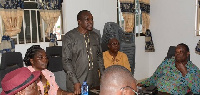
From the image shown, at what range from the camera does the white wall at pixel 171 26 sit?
236 inches

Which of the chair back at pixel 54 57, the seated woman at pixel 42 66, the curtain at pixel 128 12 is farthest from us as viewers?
the curtain at pixel 128 12

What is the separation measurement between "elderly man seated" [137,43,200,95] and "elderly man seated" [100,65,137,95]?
177 centimetres

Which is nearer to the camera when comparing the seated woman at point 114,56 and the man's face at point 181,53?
the man's face at point 181,53

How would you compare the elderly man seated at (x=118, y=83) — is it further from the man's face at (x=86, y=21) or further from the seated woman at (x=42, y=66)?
the man's face at (x=86, y=21)

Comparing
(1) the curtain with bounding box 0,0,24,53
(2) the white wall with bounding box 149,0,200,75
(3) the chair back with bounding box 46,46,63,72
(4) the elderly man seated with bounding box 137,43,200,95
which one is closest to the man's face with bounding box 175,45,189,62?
(4) the elderly man seated with bounding box 137,43,200,95

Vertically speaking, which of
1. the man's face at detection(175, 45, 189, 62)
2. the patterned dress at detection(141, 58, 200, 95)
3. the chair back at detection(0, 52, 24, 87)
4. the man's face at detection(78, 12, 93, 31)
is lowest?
the patterned dress at detection(141, 58, 200, 95)

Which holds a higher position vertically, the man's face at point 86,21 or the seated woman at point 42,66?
the man's face at point 86,21

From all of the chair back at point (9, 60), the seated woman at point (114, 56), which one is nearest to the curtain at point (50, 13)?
the chair back at point (9, 60)

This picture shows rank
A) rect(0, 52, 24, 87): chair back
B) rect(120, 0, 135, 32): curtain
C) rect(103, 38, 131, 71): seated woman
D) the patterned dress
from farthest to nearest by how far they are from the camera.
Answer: rect(120, 0, 135, 32): curtain < rect(103, 38, 131, 71): seated woman < rect(0, 52, 24, 87): chair back < the patterned dress

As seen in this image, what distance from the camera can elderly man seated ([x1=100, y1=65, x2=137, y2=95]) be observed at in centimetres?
108

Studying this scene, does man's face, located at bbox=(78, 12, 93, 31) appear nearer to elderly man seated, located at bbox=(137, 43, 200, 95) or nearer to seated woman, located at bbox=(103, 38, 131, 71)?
elderly man seated, located at bbox=(137, 43, 200, 95)

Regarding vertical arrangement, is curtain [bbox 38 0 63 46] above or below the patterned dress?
above

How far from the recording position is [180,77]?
2816 mm

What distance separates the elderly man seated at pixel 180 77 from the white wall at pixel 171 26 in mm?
3365
